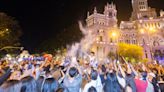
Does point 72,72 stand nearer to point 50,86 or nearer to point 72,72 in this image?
point 72,72

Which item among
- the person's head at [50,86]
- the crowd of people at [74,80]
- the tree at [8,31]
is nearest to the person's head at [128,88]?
the crowd of people at [74,80]

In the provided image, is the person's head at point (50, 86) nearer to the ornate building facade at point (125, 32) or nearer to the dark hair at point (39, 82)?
the dark hair at point (39, 82)

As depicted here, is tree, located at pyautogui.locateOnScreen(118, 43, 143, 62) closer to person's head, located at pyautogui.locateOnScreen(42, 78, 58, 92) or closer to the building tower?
the building tower

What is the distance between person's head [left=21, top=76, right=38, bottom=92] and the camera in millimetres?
5705

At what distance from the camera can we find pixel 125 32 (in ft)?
274

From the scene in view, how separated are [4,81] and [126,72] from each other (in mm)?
4261

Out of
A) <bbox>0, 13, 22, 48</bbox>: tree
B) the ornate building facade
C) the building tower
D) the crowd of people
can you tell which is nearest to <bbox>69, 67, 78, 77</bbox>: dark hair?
the crowd of people

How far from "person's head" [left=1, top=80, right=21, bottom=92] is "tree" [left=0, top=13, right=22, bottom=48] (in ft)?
94.6

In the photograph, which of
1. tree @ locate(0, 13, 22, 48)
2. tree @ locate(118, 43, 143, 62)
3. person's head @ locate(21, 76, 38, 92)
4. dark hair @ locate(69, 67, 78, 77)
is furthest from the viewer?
tree @ locate(118, 43, 143, 62)

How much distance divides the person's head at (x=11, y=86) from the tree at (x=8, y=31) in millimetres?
28834

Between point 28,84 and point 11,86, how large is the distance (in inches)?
21.8

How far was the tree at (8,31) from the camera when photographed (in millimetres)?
33031

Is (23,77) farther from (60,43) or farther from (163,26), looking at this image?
(163,26)

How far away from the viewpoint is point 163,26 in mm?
80188
